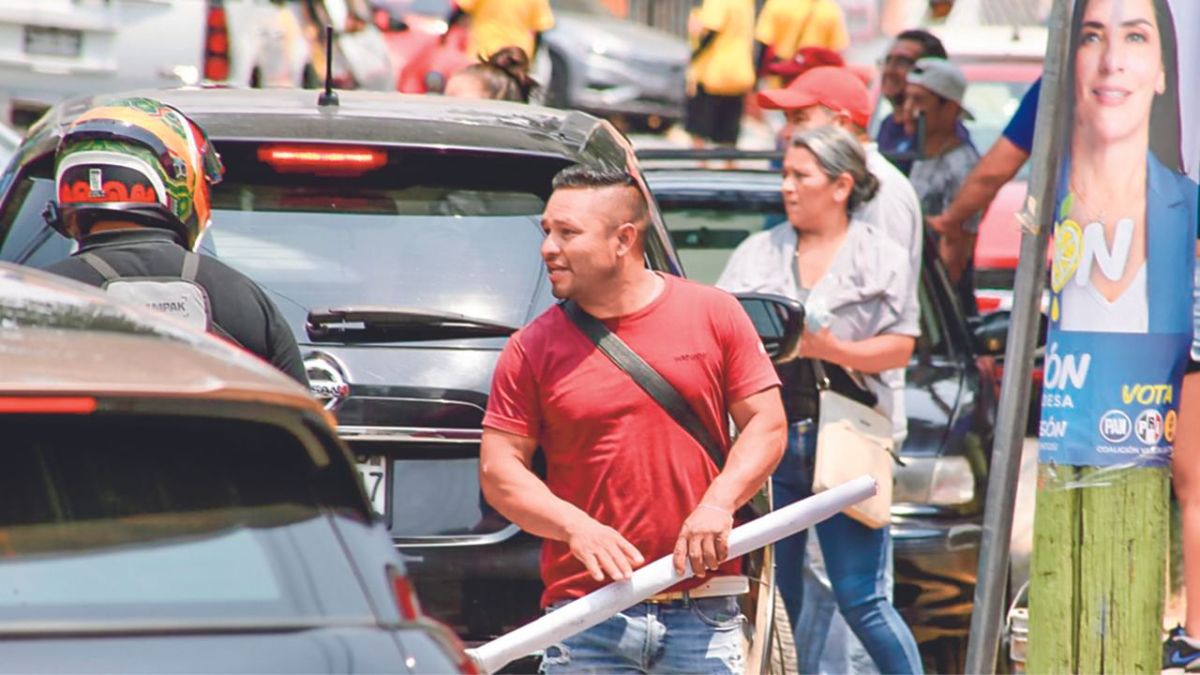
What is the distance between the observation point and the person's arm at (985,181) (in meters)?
7.70

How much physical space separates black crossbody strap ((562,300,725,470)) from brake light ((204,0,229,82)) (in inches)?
458

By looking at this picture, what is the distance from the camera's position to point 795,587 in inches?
284

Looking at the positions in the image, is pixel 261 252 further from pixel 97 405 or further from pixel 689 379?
pixel 97 405

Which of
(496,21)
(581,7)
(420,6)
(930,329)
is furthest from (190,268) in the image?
(581,7)

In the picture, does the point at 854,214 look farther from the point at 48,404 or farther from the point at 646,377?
the point at 48,404

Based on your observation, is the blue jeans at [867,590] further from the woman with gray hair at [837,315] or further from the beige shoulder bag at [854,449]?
the beige shoulder bag at [854,449]

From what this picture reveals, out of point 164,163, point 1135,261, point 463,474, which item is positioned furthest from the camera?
point 1135,261

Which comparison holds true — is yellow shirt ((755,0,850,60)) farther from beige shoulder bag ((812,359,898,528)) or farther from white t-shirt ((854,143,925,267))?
beige shoulder bag ((812,359,898,528))

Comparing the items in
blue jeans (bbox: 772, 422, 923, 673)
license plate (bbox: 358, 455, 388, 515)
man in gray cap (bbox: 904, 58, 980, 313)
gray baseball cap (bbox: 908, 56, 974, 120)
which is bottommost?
blue jeans (bbox: 772, 422, 923, 673)

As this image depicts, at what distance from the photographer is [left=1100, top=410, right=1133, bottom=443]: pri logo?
19.1ft

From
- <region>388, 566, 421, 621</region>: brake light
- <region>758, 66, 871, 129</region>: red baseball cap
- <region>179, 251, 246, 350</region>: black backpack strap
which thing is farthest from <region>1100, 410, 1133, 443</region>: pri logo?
<region>388, 566, 421, 621</region>: brake light

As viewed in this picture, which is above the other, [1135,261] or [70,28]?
[1135,261]

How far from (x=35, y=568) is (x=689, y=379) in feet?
7.65

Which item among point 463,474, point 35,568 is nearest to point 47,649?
point 35,568
